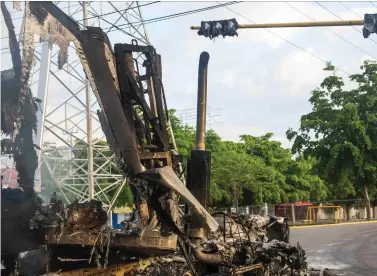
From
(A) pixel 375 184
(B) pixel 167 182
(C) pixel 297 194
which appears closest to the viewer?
(B) pixel 167 182

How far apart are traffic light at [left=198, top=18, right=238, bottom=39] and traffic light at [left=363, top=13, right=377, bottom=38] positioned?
2.34 meters

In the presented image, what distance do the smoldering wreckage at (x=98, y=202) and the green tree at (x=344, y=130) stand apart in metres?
27.7

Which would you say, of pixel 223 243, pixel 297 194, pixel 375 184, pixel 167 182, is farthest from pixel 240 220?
pixel 297 194

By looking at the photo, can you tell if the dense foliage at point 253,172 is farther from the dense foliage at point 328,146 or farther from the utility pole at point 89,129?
the utility pole at point 89,129

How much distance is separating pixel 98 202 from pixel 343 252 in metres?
12.5

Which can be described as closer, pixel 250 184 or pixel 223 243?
pixel 223 243

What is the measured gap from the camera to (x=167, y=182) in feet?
19.6

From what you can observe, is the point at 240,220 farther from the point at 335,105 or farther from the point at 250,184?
the point at 335,105

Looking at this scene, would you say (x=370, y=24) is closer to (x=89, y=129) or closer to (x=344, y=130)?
(x=89, y=129)

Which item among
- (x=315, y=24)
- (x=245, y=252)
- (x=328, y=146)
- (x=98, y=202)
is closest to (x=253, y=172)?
(x=328, y=146)

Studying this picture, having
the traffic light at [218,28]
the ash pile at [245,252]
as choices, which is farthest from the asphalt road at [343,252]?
the traffic light at [218,28]

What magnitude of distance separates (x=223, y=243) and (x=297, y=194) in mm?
36986

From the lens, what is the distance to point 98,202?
6035 millimetres

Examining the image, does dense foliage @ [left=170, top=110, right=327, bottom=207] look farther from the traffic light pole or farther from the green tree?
the traffic light pole
